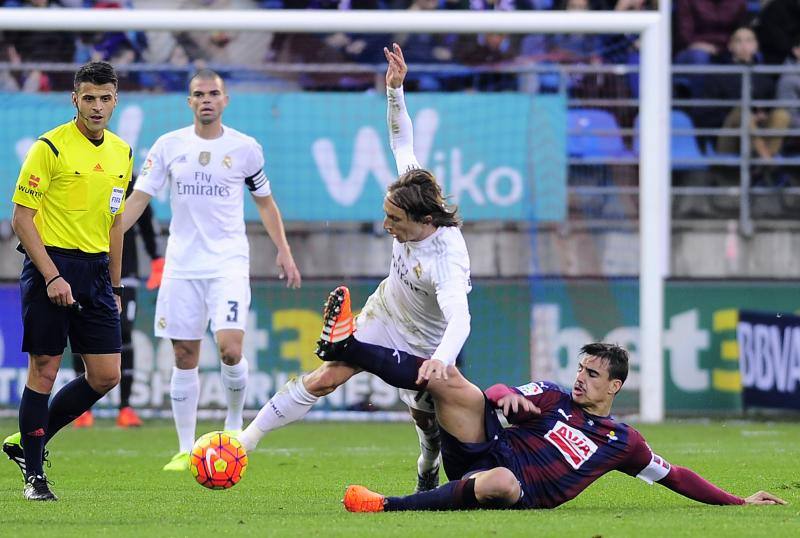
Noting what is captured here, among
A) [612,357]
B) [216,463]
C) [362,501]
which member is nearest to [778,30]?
[612,357]

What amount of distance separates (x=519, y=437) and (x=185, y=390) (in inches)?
139

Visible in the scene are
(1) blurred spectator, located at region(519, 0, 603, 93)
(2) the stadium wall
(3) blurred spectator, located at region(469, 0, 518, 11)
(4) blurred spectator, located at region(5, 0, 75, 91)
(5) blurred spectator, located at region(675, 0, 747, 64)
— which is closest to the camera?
(2) the stadium wall

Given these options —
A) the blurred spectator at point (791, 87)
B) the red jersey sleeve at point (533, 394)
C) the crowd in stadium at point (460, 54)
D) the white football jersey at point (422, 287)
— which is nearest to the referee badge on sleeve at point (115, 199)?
the white football jersey at point (422, 287)

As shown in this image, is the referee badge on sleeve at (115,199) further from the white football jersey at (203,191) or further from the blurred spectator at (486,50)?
the blurred spectator at (486,50)

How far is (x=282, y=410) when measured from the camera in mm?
7281

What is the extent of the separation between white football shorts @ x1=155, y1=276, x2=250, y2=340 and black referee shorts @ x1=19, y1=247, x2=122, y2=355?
6.59 feet

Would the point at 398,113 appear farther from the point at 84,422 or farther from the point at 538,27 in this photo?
the point at 84,422

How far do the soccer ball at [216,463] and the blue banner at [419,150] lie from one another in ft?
24.9

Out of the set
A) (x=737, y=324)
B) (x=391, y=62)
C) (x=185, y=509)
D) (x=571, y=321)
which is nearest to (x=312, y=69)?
(x=571, y=321)

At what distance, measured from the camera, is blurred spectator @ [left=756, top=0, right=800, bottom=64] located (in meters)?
16.5

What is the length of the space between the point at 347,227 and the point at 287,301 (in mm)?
1107

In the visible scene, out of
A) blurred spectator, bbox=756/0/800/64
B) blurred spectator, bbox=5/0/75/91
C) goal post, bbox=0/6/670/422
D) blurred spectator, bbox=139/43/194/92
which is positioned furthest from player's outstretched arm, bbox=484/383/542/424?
blurred spectator, bbox=756/0/800/64

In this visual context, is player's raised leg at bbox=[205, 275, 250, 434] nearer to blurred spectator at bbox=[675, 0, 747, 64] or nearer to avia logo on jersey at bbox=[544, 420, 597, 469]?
avia logo on jersey at bbox=[544, 420, 597, 469]

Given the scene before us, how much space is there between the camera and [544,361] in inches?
550
